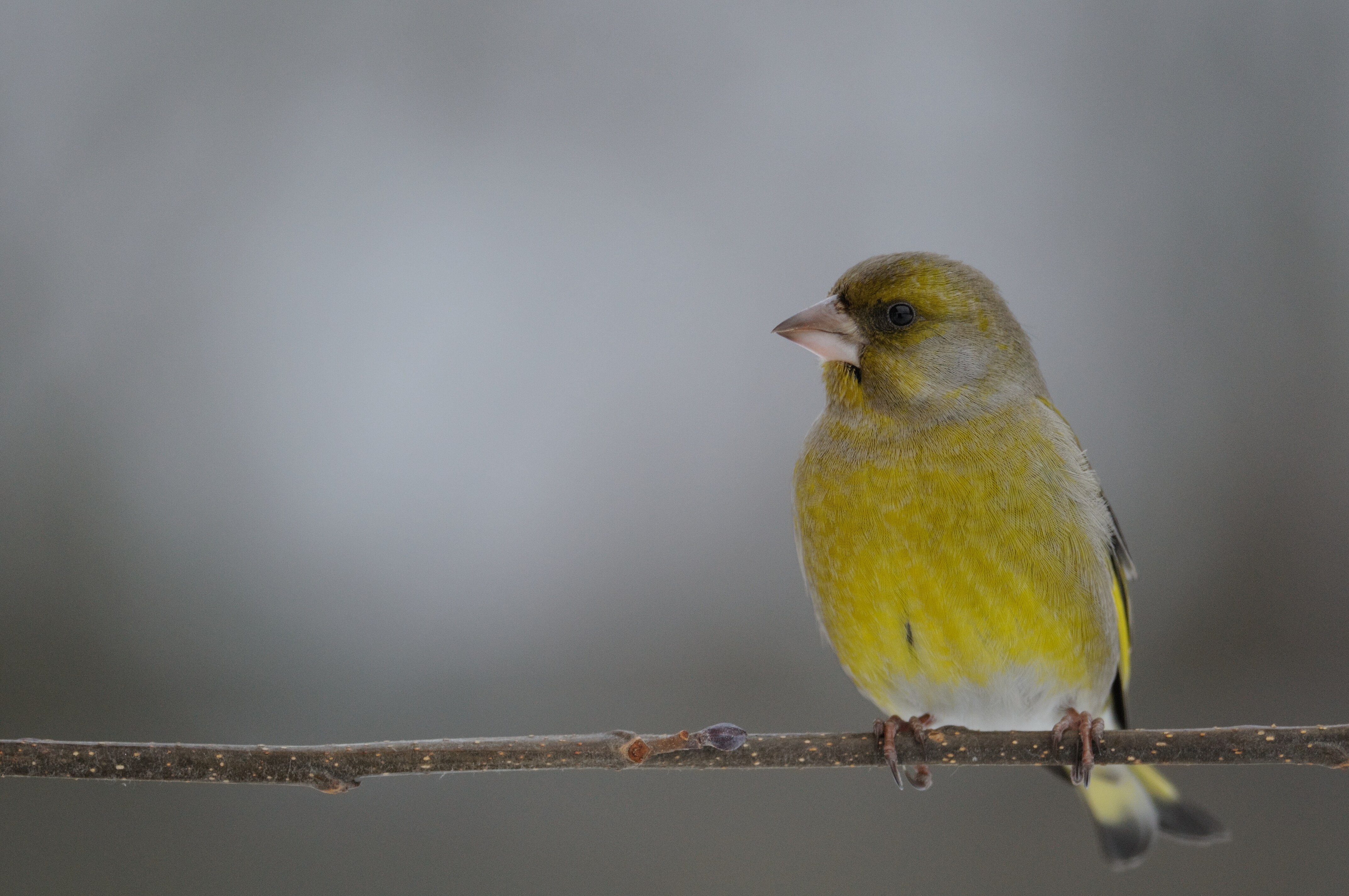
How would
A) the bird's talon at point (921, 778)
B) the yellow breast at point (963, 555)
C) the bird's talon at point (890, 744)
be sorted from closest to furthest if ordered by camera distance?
1. the bird's talon at point (890, 744)
2. the yellow breast at point (963, 555)
3. the bird's talon at point (921, 778)

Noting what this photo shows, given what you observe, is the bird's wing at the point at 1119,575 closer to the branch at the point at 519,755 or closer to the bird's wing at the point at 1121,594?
the bird's wing at the point at 1121,594

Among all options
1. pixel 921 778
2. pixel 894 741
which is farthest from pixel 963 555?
pixel 921 778

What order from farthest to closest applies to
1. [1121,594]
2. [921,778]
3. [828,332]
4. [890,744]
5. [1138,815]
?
1. [1138,815]
2. [1121,594]
3. [921,778]
4. [828,332]
5. [890,744]

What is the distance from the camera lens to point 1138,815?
1759 millimetres

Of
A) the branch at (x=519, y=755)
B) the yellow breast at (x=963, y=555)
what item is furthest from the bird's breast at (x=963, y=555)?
the branch at (x=519, y=755)

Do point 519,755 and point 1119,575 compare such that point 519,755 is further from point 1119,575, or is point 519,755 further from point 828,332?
point 1119,575

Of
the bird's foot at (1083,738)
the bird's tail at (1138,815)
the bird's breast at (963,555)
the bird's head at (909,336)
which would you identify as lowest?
the bird's tail at (1138,815)

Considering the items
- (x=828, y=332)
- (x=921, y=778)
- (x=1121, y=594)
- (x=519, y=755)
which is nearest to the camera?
(x=519, y=755)

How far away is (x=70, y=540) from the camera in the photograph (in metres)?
2.58

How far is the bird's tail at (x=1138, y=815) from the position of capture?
1.70m

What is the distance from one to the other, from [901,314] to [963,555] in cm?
35

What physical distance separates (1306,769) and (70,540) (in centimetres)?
307

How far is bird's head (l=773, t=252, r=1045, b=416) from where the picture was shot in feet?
4.76

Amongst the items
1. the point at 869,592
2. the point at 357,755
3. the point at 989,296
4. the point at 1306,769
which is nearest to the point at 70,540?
the point at 357,755
